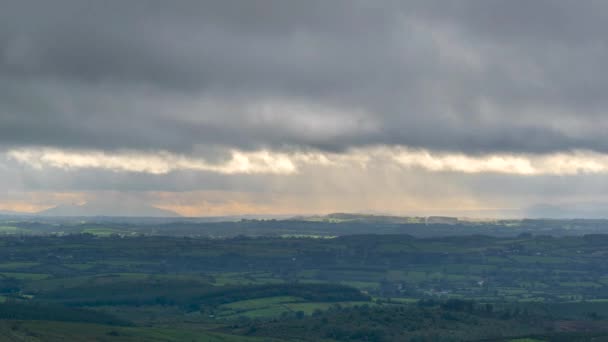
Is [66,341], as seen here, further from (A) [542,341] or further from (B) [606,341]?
(B) [606,341]

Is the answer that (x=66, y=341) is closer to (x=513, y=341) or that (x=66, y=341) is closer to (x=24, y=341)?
(x=24, y=341)

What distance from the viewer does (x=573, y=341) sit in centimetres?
19938

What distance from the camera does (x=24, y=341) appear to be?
623 ft

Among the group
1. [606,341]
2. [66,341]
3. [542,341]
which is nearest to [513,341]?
[542,341]

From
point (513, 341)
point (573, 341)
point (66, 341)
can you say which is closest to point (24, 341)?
point (66, 341)

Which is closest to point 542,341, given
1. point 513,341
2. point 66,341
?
point 513,341

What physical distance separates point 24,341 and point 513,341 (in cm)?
10566

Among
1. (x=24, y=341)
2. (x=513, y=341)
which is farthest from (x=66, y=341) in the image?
(x=513, y=341)

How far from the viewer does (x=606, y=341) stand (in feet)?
652

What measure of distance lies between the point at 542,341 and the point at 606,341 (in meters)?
14.2

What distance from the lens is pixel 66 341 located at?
648 feet

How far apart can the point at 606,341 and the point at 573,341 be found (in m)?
7.13

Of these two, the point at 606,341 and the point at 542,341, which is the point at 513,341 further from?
the point at 606,341

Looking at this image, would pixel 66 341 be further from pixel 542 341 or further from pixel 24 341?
pixel 542 341
